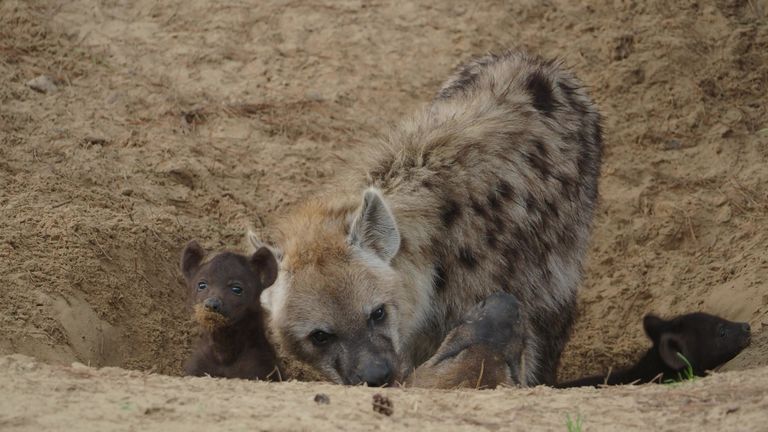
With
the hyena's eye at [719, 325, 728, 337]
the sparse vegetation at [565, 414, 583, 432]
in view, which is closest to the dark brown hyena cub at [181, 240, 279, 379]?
the sparse vegetation at [565, 414, 583, 432]

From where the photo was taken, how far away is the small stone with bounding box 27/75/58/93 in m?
6.70

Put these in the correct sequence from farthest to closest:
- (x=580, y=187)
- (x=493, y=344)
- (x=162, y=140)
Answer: (x=162, y=140) < (x=580, y=187) < (x=493, y=344)

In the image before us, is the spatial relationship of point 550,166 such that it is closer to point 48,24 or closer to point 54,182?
point 54,182

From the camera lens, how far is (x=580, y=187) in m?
5.56

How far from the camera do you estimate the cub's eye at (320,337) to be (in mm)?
4539

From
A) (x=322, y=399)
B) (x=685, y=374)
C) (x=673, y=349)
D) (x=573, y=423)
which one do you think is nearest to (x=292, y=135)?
(x=673, y=349)

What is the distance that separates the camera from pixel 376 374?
14.2ft

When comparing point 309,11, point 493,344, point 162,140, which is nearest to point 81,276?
point 162,140

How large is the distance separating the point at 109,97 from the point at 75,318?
2248 millimetres

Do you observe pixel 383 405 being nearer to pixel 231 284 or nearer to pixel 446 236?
pixel 231 284

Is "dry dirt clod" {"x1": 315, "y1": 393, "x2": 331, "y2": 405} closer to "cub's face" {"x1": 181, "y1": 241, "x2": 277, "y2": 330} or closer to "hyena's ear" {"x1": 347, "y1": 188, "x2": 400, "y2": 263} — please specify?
"cub's face" {"x1": 181, "y1": 241, "x2": 277, "y2": 330}

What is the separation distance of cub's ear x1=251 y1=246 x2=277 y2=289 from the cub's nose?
0.22m

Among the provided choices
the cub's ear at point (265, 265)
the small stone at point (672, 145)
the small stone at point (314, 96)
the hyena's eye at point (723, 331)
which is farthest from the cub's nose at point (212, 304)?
the small stone at point (672, 145)

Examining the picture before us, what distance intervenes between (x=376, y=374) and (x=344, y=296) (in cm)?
37
